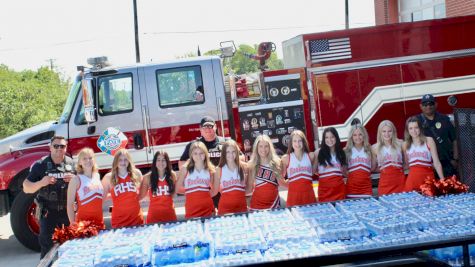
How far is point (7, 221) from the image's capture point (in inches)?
417

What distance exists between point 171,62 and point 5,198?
2938 millimetres

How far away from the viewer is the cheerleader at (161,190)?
18.0 ft

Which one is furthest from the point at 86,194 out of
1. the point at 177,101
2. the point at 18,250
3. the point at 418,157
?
the point at 18,250

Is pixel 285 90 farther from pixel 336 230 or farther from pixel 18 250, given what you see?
pixel 336 230

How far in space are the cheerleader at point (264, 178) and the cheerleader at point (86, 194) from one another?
58.1 inches

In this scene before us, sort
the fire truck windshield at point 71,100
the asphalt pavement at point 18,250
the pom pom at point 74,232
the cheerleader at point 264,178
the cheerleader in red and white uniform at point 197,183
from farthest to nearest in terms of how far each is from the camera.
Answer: the fire truck windshield at point 71,100
the asphalt pavement at point 18,250
the cheerleader at point 264,178
the cheerleader in red and white uniform at point 197,183
the pom pom at point 74,232

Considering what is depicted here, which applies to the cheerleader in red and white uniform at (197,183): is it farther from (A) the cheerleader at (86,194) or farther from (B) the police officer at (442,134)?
(B) the police officer at (442,134)

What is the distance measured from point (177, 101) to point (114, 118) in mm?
902

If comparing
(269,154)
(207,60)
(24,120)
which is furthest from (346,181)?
(24,120)

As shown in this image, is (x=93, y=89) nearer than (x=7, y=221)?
Yes

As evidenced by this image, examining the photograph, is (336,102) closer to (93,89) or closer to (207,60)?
(207,60)

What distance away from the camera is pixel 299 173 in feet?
18.9

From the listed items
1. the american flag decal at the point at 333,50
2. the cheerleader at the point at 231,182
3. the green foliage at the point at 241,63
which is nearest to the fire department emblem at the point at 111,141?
the green foliage at the point at 241,63

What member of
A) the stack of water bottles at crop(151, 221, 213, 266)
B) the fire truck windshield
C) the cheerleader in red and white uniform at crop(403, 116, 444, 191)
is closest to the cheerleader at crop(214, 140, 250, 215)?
the stack of water bottles at crop(151, 221, 213, 266)
